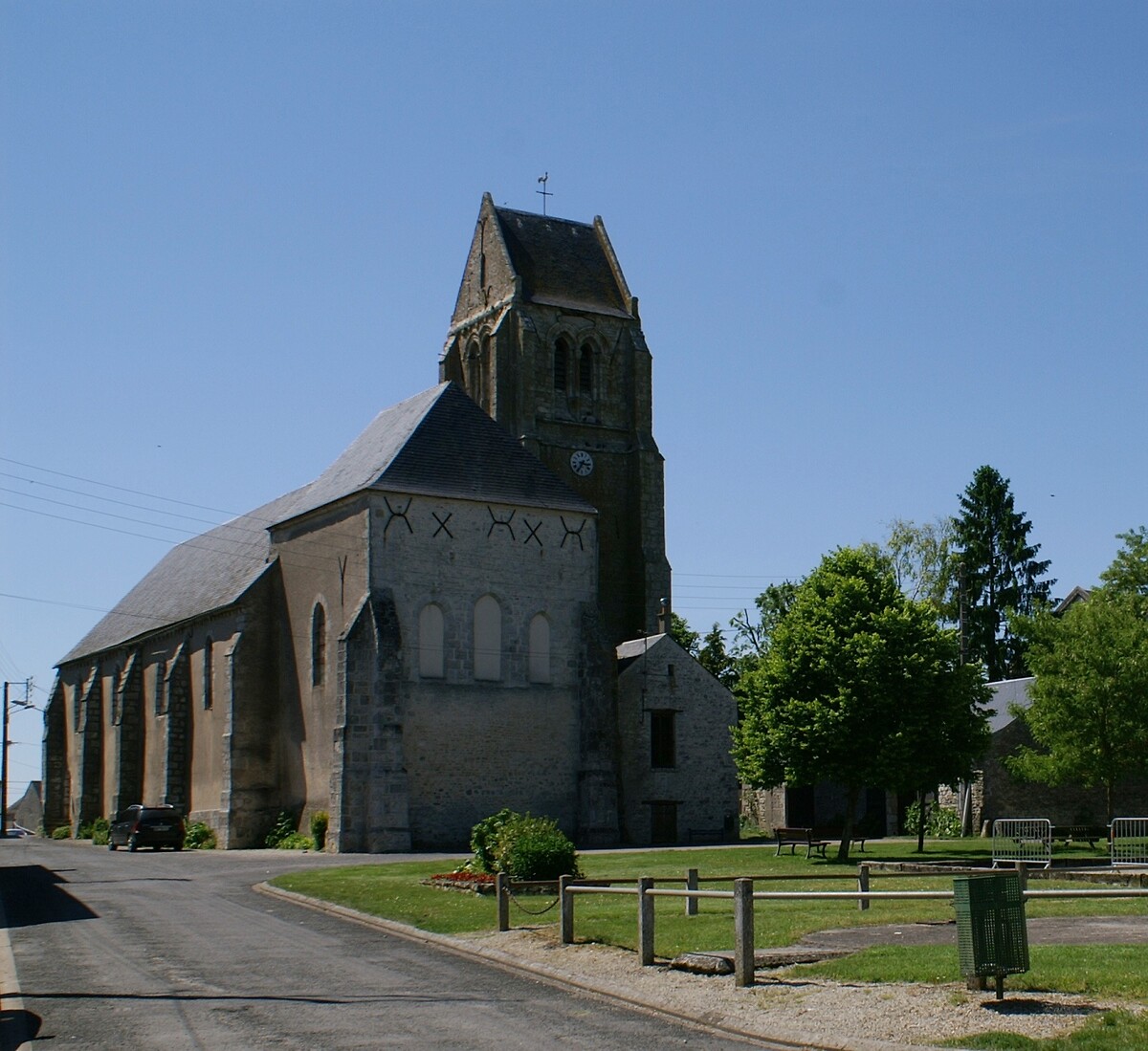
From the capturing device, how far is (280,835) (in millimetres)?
41125

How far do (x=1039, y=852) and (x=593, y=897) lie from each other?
11.9 meters

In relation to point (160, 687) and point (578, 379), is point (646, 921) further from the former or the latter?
point (578, 379)

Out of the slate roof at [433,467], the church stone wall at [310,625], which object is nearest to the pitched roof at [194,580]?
the slate roof at [433,467]

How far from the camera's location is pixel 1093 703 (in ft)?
A: 115

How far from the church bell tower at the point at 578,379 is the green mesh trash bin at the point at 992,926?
39.4m

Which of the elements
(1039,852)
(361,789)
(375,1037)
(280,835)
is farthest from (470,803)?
(375,1037)

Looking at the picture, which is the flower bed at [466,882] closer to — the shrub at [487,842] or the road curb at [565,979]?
the shrub at [487,842]

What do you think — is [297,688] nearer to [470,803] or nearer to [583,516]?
[470,803]

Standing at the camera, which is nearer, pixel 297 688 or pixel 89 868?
pixel 89 868

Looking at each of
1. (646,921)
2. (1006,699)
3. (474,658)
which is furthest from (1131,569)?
(646,921)

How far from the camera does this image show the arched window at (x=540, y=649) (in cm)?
4131

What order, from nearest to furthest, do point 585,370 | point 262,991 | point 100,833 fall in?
point 262,991 < point 100,833 < point 585,370

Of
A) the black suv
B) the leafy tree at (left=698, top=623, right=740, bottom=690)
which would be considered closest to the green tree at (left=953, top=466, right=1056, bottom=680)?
the leafy tree at (left=698, top=623, right=740, bottom=690)

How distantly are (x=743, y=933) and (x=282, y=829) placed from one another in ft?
100
